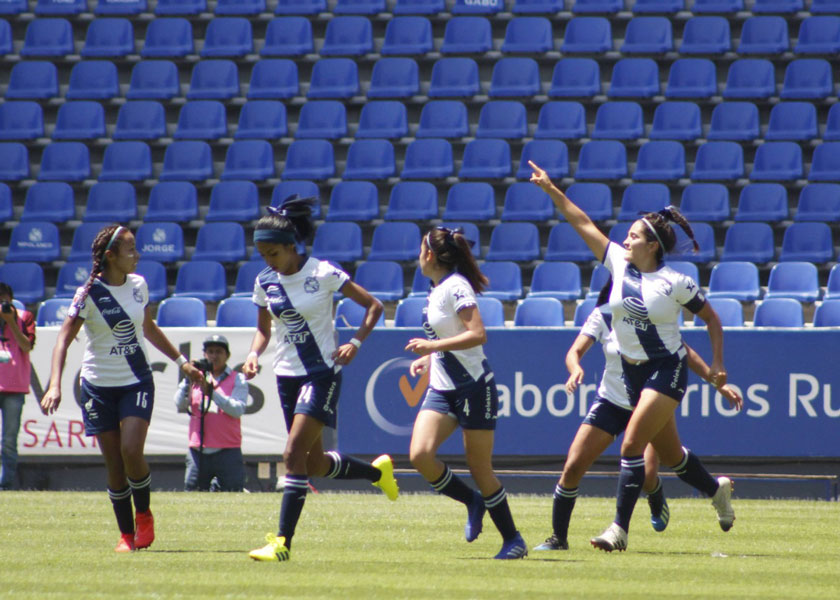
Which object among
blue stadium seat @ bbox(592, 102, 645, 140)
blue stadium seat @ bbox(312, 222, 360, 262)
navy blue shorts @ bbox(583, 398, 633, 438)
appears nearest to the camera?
navy blue shorts @ bbox(583, 398, 633, 438)

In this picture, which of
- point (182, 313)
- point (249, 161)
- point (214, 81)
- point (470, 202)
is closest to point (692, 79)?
point (470, 202)

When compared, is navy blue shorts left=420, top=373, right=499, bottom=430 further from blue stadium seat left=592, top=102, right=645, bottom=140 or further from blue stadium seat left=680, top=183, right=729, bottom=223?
blue stadium seat left=592, top=102, right=645, bottom=140

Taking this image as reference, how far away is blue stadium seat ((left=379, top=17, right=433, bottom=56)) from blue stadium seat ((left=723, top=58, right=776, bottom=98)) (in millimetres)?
4487

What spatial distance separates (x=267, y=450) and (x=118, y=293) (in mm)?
5780

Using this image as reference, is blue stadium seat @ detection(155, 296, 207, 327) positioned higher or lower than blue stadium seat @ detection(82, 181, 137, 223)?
lower

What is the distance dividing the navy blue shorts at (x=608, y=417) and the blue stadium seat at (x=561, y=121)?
1067cm

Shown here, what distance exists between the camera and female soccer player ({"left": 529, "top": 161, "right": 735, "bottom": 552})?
7.57 meters

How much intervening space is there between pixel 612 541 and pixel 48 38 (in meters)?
15.5

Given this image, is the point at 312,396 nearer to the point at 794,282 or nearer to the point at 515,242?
the point at 794,282

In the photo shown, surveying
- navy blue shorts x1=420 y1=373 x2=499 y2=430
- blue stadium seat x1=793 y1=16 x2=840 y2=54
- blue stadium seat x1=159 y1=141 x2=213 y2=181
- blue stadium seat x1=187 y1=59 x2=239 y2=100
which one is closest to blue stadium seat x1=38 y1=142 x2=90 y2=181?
blue stadium seat x1=159 y1=141 x2=213 y2=181

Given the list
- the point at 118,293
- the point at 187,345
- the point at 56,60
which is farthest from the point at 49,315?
the point at 118,293

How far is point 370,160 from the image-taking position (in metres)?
18.1

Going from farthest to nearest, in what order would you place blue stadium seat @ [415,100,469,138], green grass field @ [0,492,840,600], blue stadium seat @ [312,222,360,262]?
blue stadium seat @ [415,100,469,138] → blue stadium seat @ [312,222,360,262] → green grass field @ [0,492,840,600]

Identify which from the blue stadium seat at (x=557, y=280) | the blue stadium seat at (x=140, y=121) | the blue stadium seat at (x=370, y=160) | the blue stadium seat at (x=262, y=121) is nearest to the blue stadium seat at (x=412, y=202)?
the blue stadium seat at (x=370, y=160)
